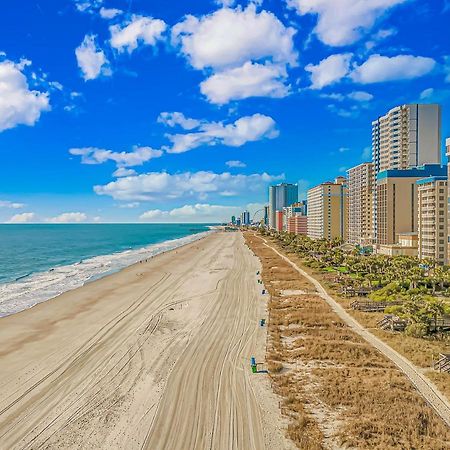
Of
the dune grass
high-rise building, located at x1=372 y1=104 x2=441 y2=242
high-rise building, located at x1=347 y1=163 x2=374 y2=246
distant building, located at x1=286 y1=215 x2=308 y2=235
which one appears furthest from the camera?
distant building, located at x1=286 y1=215 x2=308 y2=235

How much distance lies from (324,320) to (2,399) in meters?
22.3

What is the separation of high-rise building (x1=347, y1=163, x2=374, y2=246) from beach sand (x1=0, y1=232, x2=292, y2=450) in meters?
72.4

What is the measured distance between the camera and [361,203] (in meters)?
106

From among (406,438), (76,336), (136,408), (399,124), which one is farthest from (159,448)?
(399,124)

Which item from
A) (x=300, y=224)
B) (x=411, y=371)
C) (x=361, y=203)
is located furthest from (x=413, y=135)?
(x=300, y=224)

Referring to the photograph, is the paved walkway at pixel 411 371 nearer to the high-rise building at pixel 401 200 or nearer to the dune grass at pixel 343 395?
the dune grass at pixel 343 395

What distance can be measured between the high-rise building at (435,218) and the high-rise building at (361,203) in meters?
35.0

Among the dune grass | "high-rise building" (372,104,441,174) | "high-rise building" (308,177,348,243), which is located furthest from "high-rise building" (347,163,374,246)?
the dune grass

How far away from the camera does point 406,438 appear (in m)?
13.6

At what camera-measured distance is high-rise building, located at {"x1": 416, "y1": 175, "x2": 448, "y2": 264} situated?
57.7 metres

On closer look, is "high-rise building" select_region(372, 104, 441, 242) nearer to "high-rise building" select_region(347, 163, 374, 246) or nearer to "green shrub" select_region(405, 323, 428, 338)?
"high-rise building" select_region(347, 163, 374, 246)

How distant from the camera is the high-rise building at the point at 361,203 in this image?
328 ft

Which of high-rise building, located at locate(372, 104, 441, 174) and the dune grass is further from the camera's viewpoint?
high-rise building, located at locate(372, 104, 441, 174)

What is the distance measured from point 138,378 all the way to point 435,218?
55.0m
